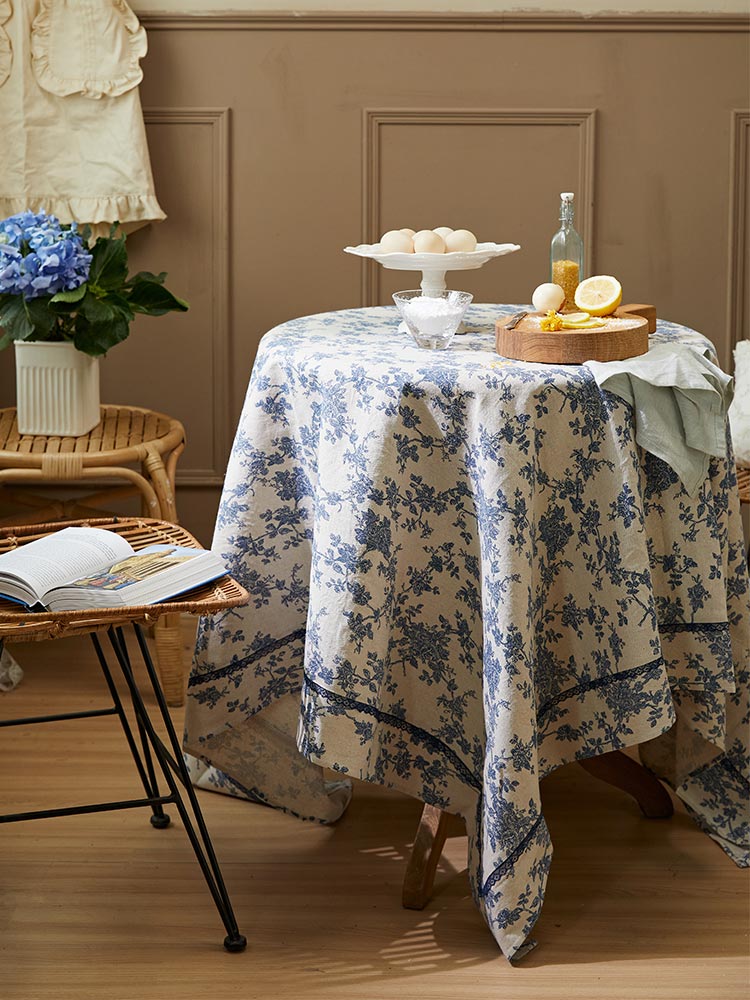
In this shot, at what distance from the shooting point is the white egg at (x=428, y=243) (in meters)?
2.00

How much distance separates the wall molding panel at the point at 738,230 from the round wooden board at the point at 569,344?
5.38 feet

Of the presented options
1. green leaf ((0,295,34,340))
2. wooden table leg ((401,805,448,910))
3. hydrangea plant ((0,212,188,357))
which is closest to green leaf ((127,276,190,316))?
hydrangea plant ((0,212,188,357))

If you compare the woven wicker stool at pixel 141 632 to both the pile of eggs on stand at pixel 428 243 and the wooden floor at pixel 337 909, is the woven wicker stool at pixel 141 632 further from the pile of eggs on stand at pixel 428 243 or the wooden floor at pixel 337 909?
the pile of eggs on stand at pixel 428 243

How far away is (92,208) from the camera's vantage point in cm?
312

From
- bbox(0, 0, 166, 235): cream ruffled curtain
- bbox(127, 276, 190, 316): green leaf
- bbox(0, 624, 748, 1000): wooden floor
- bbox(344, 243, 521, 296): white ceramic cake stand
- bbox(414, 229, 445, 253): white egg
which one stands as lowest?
bbox(0, 624, 748, 1000): wooden floor

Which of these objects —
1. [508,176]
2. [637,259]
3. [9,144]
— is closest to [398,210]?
[508,176]

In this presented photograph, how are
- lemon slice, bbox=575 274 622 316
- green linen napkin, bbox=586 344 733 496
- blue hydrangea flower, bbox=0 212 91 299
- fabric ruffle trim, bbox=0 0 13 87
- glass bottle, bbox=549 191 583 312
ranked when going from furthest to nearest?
fabric ruffle trim, bbox=0 0 13 87 → blue hydrangea flower, bbox=0 212 91 299 → glass bottle, bbox=549 191 583 312 → lemon slice, bbox=575 274 622 316 → green linen napkin, bbox=586 344 733 496

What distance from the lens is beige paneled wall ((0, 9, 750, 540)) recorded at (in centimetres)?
317

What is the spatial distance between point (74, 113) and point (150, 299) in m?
0.81

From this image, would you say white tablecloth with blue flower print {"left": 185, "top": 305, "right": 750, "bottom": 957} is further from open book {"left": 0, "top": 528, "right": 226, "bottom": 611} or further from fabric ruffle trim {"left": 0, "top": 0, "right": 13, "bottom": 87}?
fabric ruffle trim {"left": 0, "top": 0, "right": 13, "bottom": 87}

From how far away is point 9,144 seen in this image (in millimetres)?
3094

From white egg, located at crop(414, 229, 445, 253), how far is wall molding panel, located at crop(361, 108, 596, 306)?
1.30m

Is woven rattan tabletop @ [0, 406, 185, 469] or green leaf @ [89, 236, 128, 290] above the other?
green leaf @ [89, 236, 128, 290]

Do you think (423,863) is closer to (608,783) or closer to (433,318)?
(608,783)
